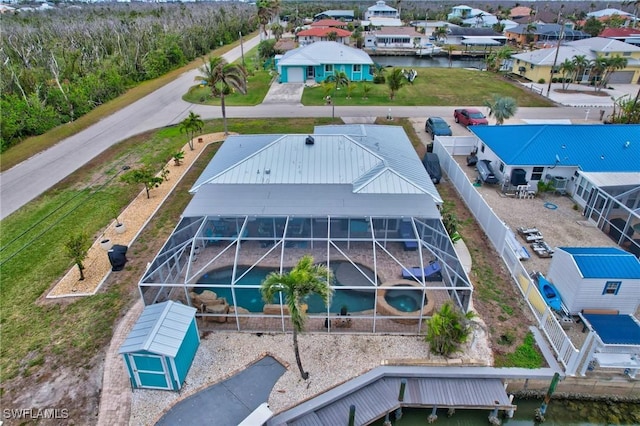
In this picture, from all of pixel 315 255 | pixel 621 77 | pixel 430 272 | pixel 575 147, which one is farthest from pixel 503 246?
pixel 621 77

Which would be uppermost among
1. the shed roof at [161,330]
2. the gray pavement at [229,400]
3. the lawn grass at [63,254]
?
the shed roof at [161,330]

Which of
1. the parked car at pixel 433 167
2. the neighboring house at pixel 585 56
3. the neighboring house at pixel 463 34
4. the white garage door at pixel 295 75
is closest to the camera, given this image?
the parked car at pixel 433 167

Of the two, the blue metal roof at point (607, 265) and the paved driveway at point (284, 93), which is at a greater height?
the paved driveway at point (284, 93)

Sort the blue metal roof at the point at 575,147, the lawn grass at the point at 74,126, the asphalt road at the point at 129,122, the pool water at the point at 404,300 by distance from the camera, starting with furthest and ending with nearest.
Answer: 1. the lawn grass at the point at 74,126
2. the asphalt road at the point at 129,122
3. the blue metal roof at the point at 575,147
4. the pool water at the point at 404,300

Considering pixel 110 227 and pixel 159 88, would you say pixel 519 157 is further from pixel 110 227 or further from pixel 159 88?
pixel 159 88

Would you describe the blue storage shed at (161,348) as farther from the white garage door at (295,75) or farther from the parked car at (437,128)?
the white garage door at (295,75)

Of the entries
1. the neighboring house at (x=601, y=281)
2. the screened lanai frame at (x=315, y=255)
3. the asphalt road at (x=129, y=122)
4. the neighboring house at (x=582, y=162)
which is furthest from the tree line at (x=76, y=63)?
the neighboring house at (x=601, y=281)

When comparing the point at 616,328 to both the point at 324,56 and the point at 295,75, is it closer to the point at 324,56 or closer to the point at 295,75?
the point at 295,75
